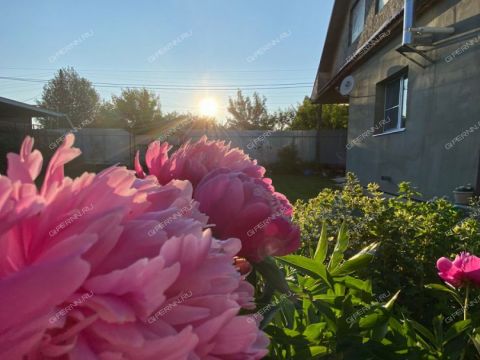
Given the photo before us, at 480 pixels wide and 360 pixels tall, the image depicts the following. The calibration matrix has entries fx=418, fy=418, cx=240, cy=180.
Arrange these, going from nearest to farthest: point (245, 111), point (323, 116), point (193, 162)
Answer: point (193, 162)
point (323, 116)
point (245, 111)

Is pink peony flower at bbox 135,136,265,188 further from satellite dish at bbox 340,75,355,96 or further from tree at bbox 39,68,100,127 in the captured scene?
tree at bbox 39,68,100,127

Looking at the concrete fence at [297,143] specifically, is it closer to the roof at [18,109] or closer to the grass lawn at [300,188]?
the roof at [18,109]

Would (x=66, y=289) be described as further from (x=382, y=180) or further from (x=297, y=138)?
(x=297, y=138)

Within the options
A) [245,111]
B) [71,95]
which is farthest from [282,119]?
[71,95]

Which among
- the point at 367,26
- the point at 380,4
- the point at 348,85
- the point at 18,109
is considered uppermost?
the point at 380,4

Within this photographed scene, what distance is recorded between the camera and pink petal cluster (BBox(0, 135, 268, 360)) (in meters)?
0.29

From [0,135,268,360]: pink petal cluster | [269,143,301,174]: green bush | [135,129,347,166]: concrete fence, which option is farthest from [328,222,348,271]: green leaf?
[269,143,301,174]: green bush

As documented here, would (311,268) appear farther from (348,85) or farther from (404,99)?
(348,85)

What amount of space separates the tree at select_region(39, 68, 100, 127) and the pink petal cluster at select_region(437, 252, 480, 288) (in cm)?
5790

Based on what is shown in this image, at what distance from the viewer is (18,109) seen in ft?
66.2

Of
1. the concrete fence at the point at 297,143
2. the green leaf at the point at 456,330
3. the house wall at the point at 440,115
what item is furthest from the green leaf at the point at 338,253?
the concrete fence at the point at 297,143

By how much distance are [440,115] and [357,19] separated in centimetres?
829

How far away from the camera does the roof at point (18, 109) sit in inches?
719

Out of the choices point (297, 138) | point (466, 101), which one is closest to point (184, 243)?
point (466, 101)
